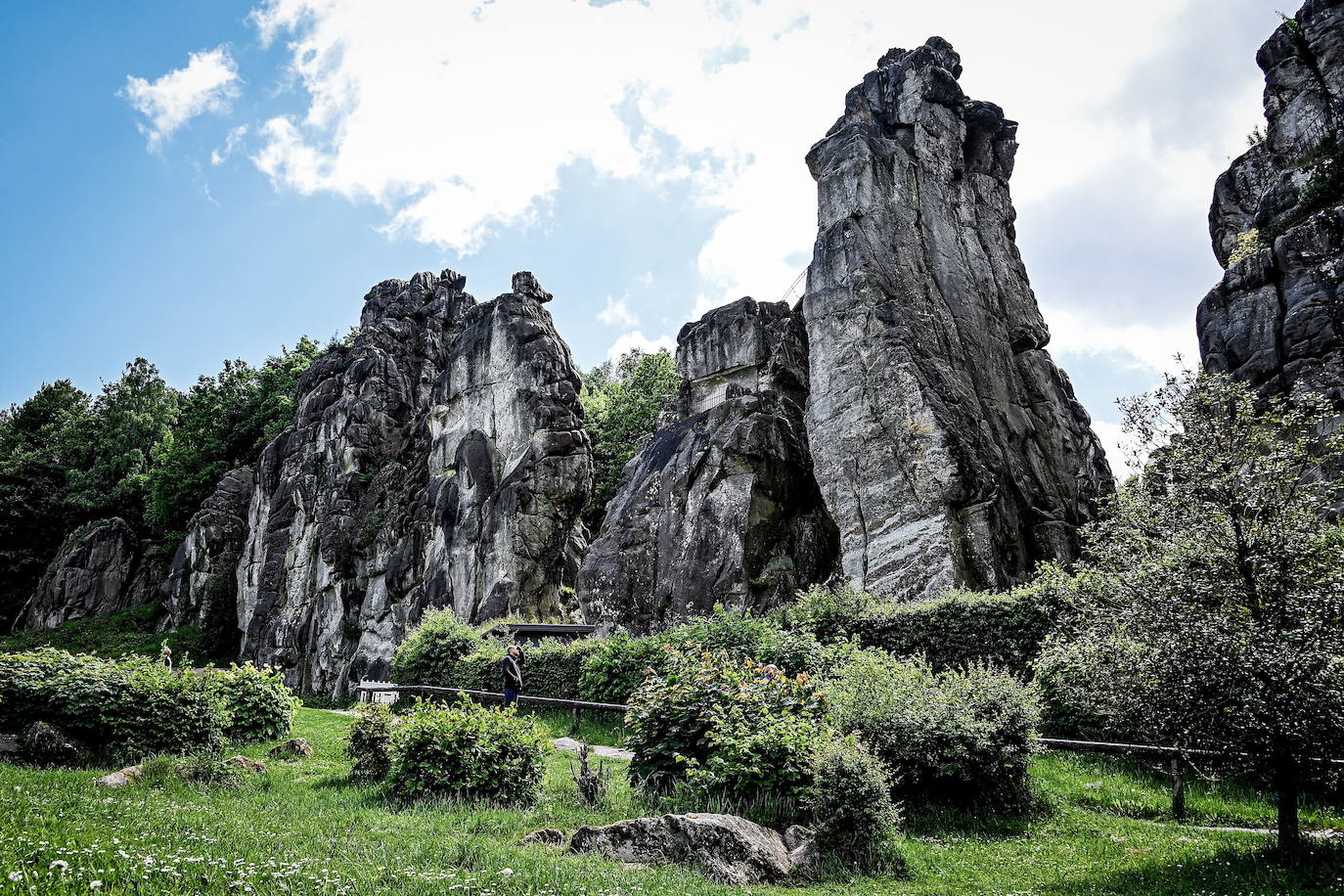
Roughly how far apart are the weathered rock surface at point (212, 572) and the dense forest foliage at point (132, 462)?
5.95 m

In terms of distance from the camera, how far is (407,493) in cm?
4697

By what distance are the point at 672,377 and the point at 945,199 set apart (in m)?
24.0

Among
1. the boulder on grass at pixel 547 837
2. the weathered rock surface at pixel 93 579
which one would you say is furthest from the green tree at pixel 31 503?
the boulder on grass at pixel 547 837

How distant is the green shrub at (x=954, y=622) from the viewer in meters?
15.8

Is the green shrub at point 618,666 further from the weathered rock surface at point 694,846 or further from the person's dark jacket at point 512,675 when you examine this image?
the weathered rock surface at point 694,846

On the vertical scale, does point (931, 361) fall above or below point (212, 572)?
above

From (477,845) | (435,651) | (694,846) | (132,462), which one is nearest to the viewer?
(694,846)

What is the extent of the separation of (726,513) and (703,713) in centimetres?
1964

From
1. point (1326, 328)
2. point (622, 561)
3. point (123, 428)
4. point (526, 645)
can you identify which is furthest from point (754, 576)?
point (123, 428)

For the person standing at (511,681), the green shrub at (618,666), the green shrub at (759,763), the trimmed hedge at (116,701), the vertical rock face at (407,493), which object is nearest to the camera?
the green shrub at (759,763)

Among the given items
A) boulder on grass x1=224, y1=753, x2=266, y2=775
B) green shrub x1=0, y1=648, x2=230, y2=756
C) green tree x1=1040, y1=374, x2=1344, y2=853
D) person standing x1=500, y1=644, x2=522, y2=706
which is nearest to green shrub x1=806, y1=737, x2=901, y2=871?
green tree x1=1040, y1=374, x2=1344, y2=853

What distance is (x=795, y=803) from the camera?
972cm

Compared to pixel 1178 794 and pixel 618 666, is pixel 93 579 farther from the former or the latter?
pixel 1178 794

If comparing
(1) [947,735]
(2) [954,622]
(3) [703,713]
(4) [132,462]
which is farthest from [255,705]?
(4) [132,462]
